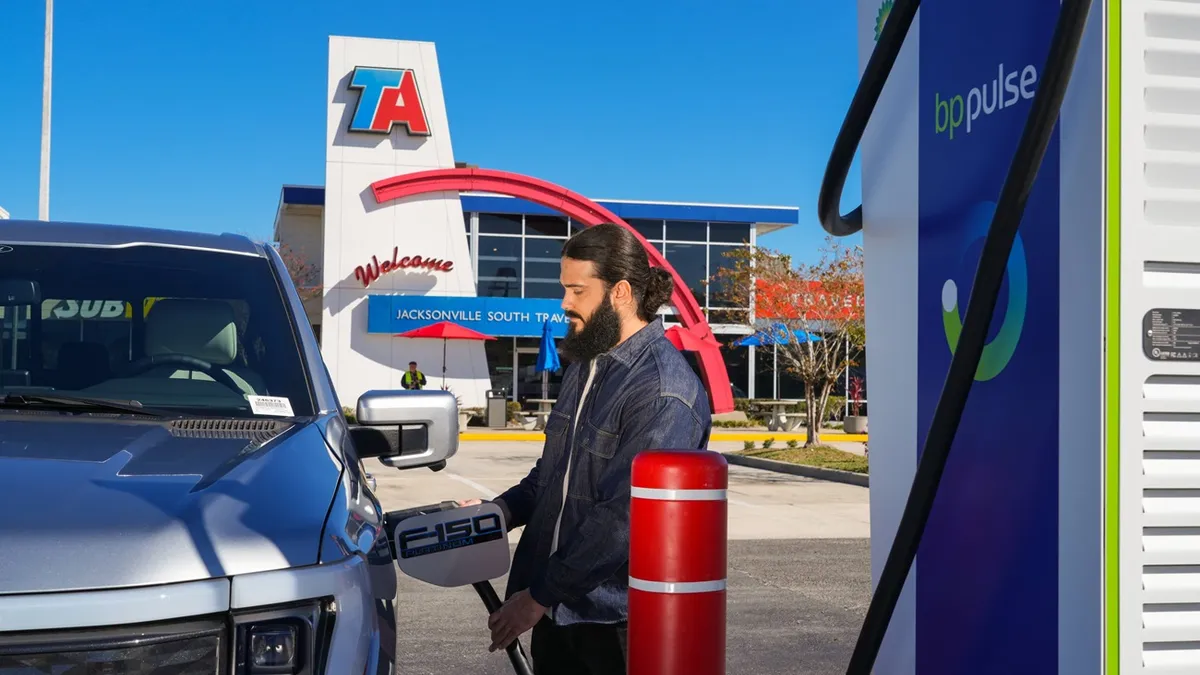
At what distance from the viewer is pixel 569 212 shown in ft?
92.2

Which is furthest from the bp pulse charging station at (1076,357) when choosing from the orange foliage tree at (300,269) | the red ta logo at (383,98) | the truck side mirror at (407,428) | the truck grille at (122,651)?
the orange foliage tree at (300,269)

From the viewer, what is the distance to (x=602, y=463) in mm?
3096

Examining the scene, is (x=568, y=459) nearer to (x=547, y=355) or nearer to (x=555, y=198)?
(x=555, y=198)

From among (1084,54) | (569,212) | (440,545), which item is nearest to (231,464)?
(440,545)

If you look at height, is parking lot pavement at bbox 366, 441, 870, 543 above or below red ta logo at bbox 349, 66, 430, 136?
below

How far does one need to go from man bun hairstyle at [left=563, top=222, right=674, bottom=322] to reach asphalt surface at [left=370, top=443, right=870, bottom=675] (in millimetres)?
2731

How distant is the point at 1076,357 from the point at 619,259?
1655 millimetres

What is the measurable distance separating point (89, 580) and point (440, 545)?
4.75ft

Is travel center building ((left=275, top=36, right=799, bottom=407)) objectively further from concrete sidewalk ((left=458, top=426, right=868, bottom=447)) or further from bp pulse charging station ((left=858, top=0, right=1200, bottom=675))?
bp pulse charging station ((left=858, top=0, right=1200, bottom=675))

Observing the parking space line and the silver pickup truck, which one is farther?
the parking space line

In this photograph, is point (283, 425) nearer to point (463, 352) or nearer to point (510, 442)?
point (510, 442)

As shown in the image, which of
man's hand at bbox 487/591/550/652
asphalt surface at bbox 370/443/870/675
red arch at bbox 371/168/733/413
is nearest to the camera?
man's hand at bbox 487/591/550/652

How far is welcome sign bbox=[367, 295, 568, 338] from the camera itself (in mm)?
30672

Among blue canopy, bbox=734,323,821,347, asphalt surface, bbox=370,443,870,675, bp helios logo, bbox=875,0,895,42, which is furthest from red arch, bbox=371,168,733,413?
bp helios logo, bbox=875,0,895,42
